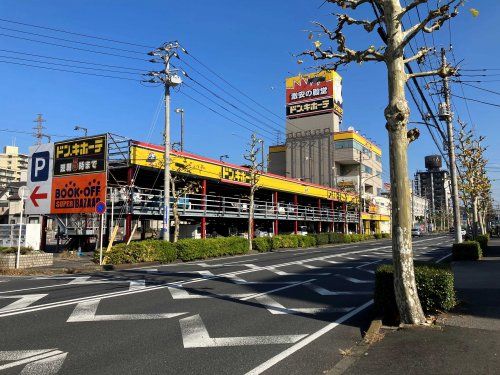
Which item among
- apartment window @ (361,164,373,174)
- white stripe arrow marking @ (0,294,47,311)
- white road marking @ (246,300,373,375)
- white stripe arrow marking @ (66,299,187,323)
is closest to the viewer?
white road marking @ (246,300,373,375)

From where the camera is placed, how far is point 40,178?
28.1 meters

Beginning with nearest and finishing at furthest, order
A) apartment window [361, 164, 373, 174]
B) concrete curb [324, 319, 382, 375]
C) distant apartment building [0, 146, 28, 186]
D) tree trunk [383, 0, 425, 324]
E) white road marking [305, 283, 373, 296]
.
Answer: concrete curb [324, 319, 382, 375] → tree trunk [383, 0, 425, 324] → white road marking [305, 283, 373, 296] → distant apartment building [0, 146, 28, 186] → apartment window [361, 164, 373, 174]

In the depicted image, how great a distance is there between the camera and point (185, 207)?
28875mm

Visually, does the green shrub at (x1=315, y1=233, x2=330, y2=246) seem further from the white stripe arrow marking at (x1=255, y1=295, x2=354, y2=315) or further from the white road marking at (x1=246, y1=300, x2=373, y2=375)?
the white road marking at (x1=246, y1=300, x2=373, y2=375)

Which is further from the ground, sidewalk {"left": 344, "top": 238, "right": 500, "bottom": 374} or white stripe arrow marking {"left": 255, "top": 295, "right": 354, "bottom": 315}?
sidewalk {"left": 344, "top": 238, "right": 500, "bottom": 374}

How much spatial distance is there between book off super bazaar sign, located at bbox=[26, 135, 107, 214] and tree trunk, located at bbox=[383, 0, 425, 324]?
20.0 meters

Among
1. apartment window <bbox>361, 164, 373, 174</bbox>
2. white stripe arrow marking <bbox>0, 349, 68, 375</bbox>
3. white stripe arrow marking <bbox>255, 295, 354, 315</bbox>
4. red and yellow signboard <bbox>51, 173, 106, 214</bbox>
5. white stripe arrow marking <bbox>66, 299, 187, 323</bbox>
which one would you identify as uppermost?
apartment window <bbox>361, 164, 373, 174</bbox>

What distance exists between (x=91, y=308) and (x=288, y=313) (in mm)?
4099

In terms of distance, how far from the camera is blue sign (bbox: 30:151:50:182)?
91.3ft

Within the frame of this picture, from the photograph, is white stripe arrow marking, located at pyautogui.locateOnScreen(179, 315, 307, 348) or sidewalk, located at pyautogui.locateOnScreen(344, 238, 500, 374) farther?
white stripe arrow marking, located at pyautogui.locateOnScreen(179, 315, 307, 348)

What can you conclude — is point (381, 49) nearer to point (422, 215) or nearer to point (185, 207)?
point (185, 207)

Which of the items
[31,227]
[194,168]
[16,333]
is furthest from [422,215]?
[16,333]

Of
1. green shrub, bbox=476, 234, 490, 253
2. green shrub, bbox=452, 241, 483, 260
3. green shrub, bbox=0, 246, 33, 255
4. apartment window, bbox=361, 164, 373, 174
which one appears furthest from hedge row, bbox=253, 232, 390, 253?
apartment window, bbox=361, 164, 373, 174

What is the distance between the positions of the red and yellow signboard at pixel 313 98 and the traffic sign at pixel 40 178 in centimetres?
5569
